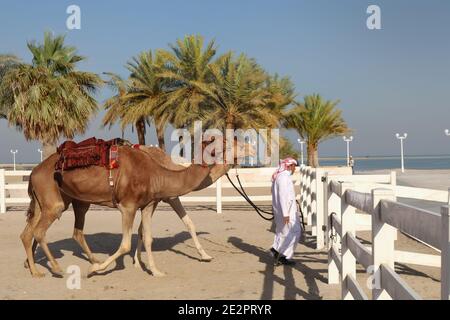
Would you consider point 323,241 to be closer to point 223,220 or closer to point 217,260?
point 217,260

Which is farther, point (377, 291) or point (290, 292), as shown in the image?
point (290, 292)

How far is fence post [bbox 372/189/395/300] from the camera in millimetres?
3345

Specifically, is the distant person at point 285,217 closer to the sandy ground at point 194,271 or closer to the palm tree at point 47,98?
the sandy ground at point 194,271

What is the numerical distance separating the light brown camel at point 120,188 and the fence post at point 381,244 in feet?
15.2

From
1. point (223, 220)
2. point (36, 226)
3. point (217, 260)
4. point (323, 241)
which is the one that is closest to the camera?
point (36, 226)

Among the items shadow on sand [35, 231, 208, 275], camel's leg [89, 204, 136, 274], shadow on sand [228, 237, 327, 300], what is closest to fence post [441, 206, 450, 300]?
shadow on sand [228, 237, 327, 300]

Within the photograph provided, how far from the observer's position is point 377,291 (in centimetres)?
337

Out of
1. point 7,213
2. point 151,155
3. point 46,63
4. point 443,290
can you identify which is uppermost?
point 46,63

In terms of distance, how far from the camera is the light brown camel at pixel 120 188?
7734mm

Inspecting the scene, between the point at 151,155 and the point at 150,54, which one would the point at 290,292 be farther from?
the point at 150,54

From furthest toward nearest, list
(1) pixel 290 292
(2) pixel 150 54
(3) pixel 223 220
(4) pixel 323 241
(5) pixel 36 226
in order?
(2) pixel 150 54 < (3) pixel 223 220 < (4) pixel 323 241 < (5) pixel 36 226 < (1) pixel 290 292
